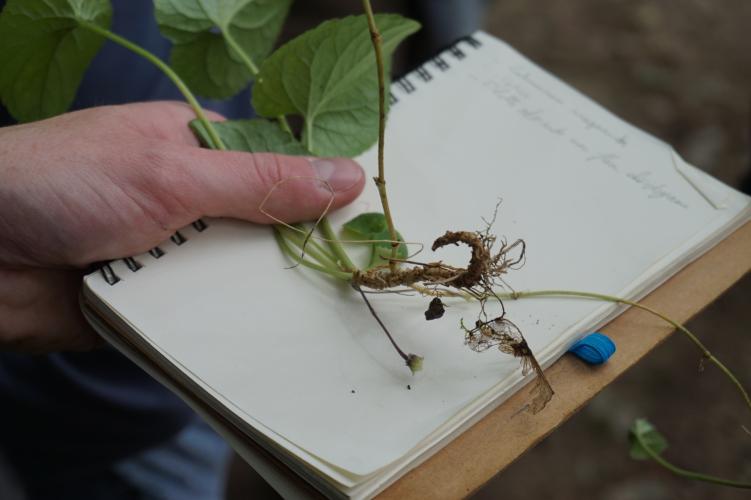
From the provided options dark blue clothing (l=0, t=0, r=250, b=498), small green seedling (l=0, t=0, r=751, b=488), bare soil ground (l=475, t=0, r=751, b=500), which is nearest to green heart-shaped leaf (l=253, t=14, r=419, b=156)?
small green seedling (l=0, t=0, r=751, b=488)

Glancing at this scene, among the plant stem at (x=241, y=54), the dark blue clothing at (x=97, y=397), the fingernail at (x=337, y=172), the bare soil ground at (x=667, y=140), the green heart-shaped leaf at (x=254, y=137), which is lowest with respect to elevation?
the bare soil ground at (x=667, y=140)

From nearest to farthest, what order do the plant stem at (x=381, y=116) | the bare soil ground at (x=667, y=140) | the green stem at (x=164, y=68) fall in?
the plant stem at (x=381, y=116) → the green stem at (x=164, y=68) → the bare soil ground at (x=667, y=140)

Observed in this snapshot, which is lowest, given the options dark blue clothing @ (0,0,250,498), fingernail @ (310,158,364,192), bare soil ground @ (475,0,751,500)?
bare soil ground @ (475,0,751,500)

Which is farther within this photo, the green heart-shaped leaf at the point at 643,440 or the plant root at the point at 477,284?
the green heart-shaped leaf at the point at 643,440

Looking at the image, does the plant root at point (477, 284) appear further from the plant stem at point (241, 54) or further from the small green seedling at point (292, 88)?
the plant stem at point (241, 54)

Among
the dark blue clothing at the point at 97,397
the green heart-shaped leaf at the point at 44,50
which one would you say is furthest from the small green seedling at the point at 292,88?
the dark blue clothing at the point at 97,397

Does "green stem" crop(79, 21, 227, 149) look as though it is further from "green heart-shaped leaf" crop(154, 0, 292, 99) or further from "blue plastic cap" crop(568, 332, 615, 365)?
"blue plastic cap" crop(568, 332, 615, 365)

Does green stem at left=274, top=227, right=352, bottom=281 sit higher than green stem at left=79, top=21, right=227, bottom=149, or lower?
lower
